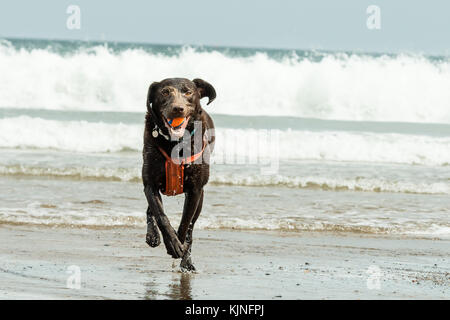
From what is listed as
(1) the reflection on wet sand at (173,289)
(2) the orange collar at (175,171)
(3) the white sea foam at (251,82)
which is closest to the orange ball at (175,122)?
(2) the orange collar at (175,171)

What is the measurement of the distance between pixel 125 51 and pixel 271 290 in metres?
25.5

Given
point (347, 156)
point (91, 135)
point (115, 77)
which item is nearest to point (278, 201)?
point (347, 156)

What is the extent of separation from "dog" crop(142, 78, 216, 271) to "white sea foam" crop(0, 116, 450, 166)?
897 cm

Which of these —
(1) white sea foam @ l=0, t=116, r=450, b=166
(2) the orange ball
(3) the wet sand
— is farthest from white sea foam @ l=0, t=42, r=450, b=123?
(2) the orange ball

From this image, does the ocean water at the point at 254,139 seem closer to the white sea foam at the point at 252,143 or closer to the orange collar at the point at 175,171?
the white sea foam at the point at 252,143

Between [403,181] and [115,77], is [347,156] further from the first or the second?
[115,77]

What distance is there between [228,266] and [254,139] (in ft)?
34.8

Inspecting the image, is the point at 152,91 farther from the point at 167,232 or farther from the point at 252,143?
the point at 252,143

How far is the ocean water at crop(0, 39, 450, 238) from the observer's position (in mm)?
9398

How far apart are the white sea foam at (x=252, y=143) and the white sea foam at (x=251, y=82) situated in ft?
25.6

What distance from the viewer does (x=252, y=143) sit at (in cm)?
1667

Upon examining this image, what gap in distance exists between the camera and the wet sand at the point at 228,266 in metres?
5.52

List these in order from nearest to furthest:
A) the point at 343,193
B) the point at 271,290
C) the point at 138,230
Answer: the point at 271,290 → the point at 138,230 → the point at 343,193

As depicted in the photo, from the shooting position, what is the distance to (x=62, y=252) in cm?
688
